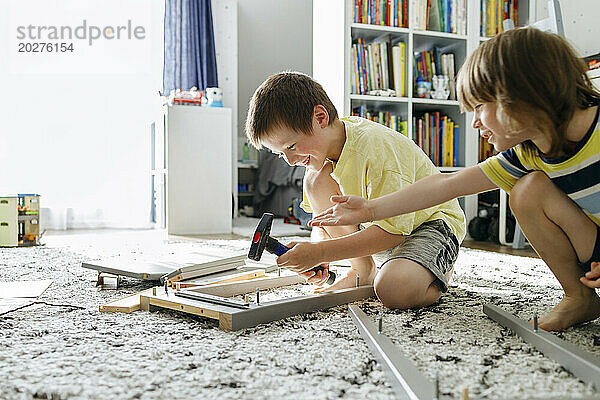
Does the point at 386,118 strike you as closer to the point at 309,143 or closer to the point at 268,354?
the point at 309,143

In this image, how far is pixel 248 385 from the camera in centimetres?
66

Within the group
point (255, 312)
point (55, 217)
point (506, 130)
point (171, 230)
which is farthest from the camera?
point (55, 217)

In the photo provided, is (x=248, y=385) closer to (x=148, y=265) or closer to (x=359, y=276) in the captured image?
(x=359, y=276)

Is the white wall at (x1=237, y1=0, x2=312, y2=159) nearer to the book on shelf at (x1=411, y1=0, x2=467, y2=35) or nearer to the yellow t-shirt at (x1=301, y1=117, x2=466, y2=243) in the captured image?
the book on shelf at (x1=411, y1=0, x2=467, y2=35)

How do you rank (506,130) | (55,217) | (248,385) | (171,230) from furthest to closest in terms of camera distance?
1. (55,217)
2. (171,230)
3. (506,130)
4. (248,385)

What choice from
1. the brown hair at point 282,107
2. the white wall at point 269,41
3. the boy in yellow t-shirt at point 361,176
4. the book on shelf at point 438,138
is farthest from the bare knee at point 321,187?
the white wall at point 269,41

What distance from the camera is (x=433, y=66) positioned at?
8.82 ft

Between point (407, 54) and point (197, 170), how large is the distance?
123 cm

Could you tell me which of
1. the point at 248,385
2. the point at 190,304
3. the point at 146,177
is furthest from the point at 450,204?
the point at 146,177

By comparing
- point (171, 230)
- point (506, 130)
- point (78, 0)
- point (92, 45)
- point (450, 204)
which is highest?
point (78, 0)

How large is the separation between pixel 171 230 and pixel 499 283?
194cm

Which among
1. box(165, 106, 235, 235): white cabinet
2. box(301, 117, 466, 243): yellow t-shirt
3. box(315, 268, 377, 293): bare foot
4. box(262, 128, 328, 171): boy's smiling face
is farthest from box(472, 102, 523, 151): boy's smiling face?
box(165, 106, 235, 235): white cabinet

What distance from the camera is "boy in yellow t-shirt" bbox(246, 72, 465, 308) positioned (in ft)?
3.49

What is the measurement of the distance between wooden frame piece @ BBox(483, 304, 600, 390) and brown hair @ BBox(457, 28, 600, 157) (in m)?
0.28
